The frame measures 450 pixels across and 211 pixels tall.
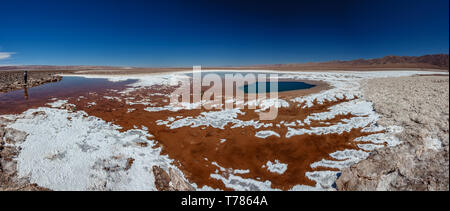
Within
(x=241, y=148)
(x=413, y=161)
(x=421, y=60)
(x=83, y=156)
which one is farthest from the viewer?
(x=421, y=60)

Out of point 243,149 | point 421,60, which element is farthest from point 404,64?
point 243,149

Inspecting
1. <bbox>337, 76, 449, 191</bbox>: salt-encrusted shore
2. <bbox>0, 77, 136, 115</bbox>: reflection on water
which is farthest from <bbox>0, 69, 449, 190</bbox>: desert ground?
<bbox>0, 77, 136, 115</bbox>: reflection on water

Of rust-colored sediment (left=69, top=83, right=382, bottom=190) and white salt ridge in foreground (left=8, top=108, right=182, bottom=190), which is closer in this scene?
white salt ridge in foreground (left=8, top=108, right=182, bottom=190)

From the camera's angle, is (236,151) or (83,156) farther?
(236,151)

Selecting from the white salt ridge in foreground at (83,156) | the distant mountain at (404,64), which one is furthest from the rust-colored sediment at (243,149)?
the distant mountain at (404,64)

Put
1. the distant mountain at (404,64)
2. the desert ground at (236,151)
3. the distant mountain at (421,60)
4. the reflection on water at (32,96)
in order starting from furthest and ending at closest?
the distant mountain at (421,60) → the distant mountain at (404,64) → the reflection on water at (32,96) → the desert ground at (236,151)

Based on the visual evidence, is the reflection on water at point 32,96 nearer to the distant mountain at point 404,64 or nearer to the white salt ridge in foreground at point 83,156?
the white salt ridge in foreground at point 83,156

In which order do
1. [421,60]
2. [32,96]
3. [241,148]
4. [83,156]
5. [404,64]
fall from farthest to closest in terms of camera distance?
1. [421,60]
2. [404,64]
3. [32,96]
4. [241,148]
5. [83,156]

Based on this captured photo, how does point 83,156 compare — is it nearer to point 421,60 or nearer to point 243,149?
point 243,149

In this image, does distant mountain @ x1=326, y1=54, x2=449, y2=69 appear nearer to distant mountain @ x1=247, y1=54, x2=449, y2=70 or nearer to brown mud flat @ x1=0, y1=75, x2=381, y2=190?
distant mountain @ x1=247, y1=54, x2=449, y2=70
